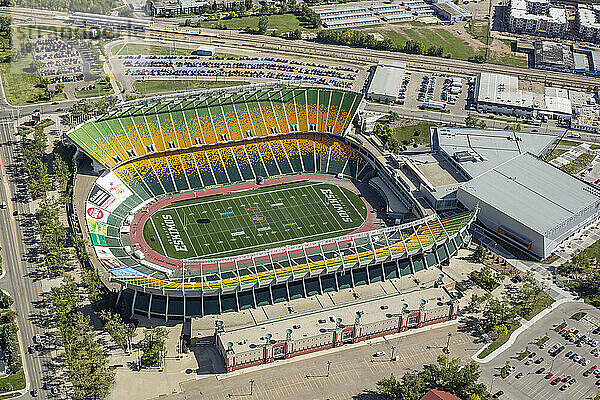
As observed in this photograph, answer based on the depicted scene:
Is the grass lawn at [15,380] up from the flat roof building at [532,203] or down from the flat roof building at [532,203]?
down

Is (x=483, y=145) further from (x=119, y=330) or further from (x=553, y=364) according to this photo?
(x=119, y=330)

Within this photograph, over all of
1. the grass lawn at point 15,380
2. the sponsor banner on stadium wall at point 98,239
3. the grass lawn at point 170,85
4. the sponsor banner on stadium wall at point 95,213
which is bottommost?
the grass lawn at point 15,380

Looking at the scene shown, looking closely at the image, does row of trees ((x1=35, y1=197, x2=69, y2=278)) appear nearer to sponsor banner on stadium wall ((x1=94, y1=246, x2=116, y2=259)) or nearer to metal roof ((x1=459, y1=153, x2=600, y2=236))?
sponsor banner on stadium wall ((x1=94, y1=246, x2=116, y2=259))

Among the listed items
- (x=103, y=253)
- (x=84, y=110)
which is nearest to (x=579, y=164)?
(x=103, y=253)

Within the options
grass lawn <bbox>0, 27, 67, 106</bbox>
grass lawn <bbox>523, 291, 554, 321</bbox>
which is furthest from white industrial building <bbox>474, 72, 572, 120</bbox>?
grass lawn <bbox>0, 27, 67, 106</bbox>

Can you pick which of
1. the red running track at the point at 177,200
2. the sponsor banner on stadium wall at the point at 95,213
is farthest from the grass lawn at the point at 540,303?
the sponsor banner on stadium wall at the point at 95,213

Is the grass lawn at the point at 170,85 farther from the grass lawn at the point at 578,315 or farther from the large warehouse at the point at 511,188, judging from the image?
the grass lawn at the point at 578,315

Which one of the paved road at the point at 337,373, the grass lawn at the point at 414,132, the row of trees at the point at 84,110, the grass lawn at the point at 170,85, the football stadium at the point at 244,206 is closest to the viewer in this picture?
the paved road at the point at 337,373
